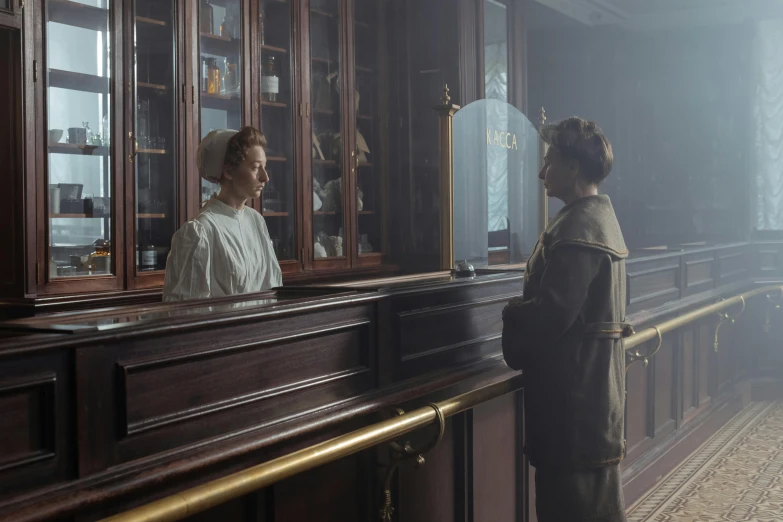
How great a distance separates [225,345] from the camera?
1.79m

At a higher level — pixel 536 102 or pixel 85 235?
pixel 536 102

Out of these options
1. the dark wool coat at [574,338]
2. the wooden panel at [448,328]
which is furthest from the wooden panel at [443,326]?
the dark wool coat at [574,338]

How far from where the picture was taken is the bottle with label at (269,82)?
484 centimetres

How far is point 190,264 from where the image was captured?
9.11 ft

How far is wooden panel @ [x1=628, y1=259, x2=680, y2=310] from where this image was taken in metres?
4.08

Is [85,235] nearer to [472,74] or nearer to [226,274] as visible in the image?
[226,274]

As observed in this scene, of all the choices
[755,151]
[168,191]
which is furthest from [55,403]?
[755,151]

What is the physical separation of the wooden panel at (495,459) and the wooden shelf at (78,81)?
90.3 inches

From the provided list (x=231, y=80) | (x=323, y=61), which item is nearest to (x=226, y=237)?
(x=231, y=80)

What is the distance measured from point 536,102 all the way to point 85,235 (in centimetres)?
562

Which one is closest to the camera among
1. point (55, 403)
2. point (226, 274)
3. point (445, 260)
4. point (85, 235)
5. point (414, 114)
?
point (55, 403)

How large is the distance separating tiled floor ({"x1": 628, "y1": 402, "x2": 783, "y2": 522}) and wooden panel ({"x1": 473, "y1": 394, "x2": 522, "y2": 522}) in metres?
1.29

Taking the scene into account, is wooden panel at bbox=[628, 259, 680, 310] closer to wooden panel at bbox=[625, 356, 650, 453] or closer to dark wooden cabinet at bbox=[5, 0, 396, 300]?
wooden panel at bbox=[625, 356, 650, 453]

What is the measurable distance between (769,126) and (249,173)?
6.02 meters
